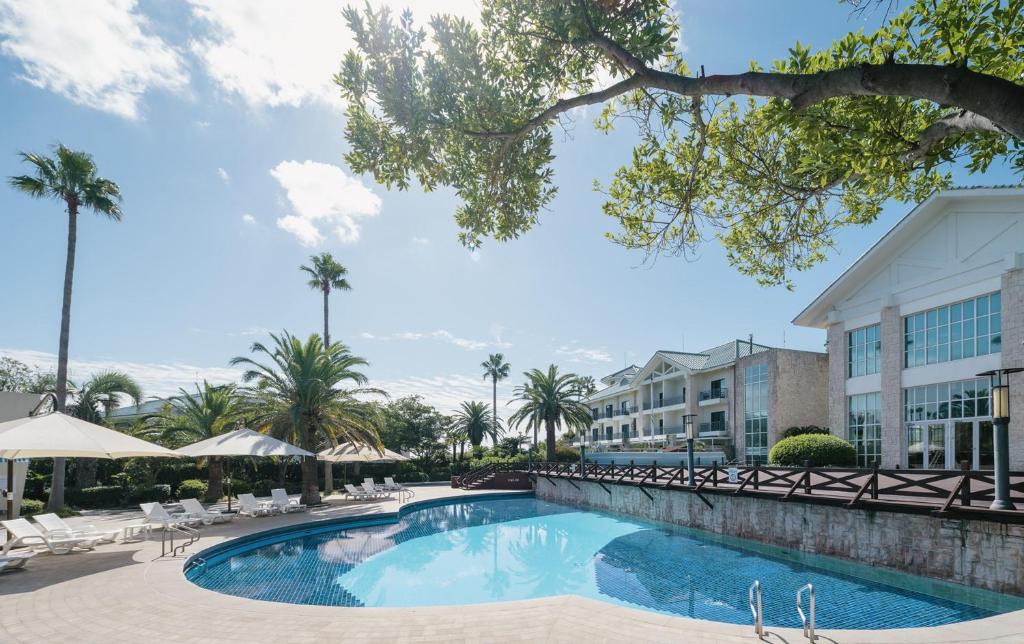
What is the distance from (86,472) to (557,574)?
2875 centimetres

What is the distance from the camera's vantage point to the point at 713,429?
40.4 metres

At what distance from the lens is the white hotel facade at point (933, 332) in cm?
1914

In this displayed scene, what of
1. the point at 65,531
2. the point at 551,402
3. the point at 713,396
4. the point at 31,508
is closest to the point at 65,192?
the point at 31,508

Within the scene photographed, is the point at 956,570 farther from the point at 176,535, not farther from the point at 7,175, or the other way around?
the point at 7,175

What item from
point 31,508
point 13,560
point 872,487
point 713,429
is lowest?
point 31,508

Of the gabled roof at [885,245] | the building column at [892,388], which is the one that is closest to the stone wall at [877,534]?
the building column at [892,388]

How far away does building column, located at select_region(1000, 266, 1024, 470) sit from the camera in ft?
58.4

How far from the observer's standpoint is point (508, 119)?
8.09m

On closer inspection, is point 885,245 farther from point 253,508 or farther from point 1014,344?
point 253,508

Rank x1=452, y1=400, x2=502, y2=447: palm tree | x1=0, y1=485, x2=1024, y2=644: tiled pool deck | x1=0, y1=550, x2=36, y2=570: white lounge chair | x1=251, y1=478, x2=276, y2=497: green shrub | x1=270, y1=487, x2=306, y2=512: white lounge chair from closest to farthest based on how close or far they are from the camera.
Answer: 1. x1=0, y1=485, x2=1024, y2=644: tiled pool deck
2. x1=0, y1=550, x2=36, y2=570: white lounge chair
3. x1=270, y1=487, x2=306, y2=512: white lounge chair
4. x1=251, y1=478, x2=276, y2=497: green shrub
5. x1=452, y1=400, x2=502, y2=447: palm tree

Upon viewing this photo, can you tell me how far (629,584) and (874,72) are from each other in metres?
11.5

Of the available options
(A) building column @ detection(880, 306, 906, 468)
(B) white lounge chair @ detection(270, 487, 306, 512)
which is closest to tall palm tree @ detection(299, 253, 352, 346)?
(B) white lounge chair @ detection(270, 487, 306, 512)

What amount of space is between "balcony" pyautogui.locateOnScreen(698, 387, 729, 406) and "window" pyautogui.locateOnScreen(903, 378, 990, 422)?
16.5 m

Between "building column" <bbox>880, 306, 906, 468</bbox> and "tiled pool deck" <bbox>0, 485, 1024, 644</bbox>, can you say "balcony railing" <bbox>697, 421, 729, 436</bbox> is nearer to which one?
"building column" <bbox>880, 306, 906, 468</bbox>
